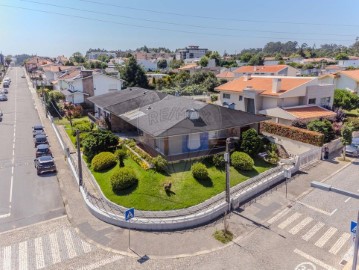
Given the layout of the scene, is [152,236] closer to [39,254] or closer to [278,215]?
[39,254]

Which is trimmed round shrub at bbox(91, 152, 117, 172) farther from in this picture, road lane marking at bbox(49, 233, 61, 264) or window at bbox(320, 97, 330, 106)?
window at bbox(320, 97, 330, 106)

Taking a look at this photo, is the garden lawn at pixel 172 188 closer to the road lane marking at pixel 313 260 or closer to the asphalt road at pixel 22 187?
the asphalt road at pixel 22 187

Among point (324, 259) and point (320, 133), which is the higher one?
point (320, 133)

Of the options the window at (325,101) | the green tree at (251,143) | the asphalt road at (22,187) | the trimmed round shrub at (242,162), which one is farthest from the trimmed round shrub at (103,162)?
the window at (325,101)

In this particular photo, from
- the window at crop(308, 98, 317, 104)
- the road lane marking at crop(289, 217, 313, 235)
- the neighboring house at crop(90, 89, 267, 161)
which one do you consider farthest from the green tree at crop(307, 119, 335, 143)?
the road lane marking at crop(289, 217, 313, 235)

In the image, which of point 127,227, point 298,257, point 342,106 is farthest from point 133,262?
point 342,106

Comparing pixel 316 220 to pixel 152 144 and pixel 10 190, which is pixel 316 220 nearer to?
pixel 152 144
